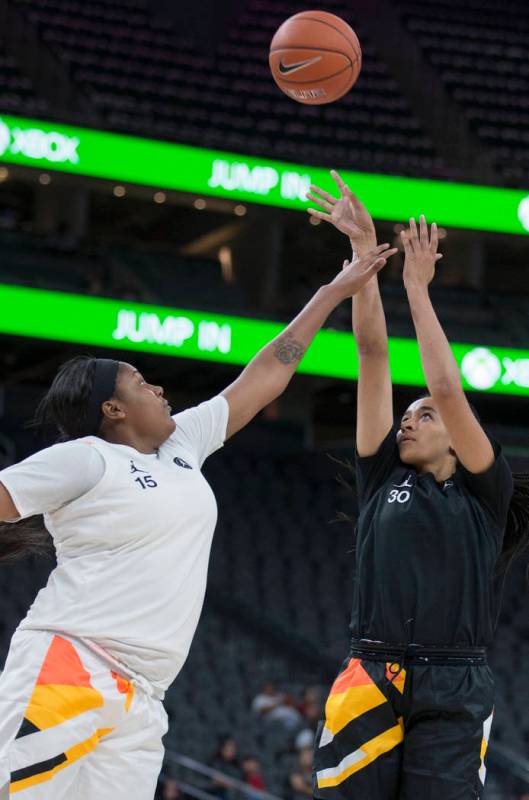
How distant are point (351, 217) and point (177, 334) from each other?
11.0 metres

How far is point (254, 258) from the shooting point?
20844 mm

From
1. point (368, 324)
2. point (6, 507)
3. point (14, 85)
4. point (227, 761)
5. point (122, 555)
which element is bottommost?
point (227, 761)

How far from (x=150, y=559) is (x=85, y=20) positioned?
19056 mm

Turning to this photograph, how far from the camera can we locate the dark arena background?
1498 cm

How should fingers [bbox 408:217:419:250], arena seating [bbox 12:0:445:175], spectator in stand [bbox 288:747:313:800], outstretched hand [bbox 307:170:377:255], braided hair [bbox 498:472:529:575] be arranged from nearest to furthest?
1. fingers [bbox 408:217:419:250]
2. braided hair [bbox 498:472:529:575]
3. outstretched hand [bbox 307:170:377:255]
4. spectator in stand [bbox 288:747:313:800]
5. arena seating [bbox 12:0:445:175]

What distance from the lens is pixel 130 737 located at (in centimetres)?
354

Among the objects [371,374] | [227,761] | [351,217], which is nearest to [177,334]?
[227,761]

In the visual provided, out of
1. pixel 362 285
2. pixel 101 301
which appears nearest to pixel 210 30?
pixel 101 301

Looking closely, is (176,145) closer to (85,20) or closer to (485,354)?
(485,354)

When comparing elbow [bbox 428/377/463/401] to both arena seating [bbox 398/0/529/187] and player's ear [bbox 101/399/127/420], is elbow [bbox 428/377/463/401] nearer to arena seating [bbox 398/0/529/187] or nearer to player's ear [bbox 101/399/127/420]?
player's ear [bbox 101/399/127/420]

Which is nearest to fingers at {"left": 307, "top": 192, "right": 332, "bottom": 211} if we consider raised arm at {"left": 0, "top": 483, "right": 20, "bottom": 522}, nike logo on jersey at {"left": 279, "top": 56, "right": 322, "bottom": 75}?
raised arm at {"left": 0, "top": 483, "right": 20, "bottom": 522}

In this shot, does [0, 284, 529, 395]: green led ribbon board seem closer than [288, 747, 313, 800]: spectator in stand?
No

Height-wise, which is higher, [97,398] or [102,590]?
[97,398]

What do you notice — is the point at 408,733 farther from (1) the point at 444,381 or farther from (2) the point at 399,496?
(1) the point at 444,381
